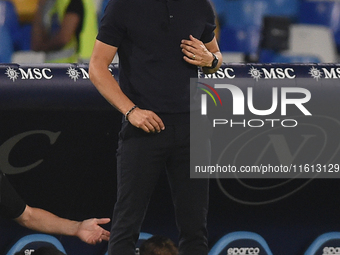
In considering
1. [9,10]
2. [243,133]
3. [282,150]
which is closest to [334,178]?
[282,150]

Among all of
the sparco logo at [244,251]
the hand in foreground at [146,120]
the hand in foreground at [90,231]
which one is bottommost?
the sparco logo at [244,251]

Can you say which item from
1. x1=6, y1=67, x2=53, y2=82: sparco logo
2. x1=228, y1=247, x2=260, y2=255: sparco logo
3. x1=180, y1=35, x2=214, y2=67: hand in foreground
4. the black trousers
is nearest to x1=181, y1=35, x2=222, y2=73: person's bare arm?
x1=180, y1=35, x2=214, y2=67: hand in foreground

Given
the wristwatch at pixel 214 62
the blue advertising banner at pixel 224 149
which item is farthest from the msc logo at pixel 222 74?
the wristwatch at pixel 214 62

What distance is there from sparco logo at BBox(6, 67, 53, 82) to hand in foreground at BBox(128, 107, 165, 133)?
51 centimetres

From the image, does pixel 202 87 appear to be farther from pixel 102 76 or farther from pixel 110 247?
pixel 110 247

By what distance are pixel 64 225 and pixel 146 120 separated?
17.7 inches

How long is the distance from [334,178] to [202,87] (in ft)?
2.55

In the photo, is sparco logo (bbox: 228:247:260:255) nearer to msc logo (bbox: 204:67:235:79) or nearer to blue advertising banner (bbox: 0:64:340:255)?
blue advertising banner (bbox: 0:64:340:255)

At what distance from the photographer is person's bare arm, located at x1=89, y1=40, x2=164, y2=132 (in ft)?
6.26

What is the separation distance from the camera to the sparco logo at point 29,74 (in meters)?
2.24

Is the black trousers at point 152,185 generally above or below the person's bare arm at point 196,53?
below

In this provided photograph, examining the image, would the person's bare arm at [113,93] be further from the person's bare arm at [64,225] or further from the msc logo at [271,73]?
the msc logo at [271,73]

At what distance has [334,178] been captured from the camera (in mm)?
2639

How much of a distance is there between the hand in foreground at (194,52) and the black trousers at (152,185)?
8.7 inches
